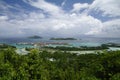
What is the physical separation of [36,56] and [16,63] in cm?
346

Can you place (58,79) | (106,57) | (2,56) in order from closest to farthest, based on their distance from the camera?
(106,57) < (2,56) < (58,79)

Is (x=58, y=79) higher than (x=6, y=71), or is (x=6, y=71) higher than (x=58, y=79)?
(x=6, y=71)

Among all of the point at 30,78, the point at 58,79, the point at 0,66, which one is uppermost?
the point at 0,66

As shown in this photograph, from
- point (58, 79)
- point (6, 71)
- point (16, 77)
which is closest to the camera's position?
point (16, 77)

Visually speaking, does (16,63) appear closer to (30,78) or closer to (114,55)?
(30,78)

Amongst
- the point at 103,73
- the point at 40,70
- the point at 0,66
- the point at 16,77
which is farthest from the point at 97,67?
the point at 0,66

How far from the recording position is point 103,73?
12289 mm

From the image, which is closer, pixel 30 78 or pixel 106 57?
pixel 30 78

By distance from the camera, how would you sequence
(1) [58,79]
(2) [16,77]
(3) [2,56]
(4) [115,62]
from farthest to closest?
(1) [58,79]
(3) [2,56]
(4) [115,62]
(2) [16,77]

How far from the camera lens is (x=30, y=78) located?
1128 cm

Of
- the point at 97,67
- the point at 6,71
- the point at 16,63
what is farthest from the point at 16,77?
the point at 97,67

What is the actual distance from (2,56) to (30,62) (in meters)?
3.56

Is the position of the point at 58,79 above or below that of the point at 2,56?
below

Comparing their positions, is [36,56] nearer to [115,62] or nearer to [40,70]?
[40,70]
